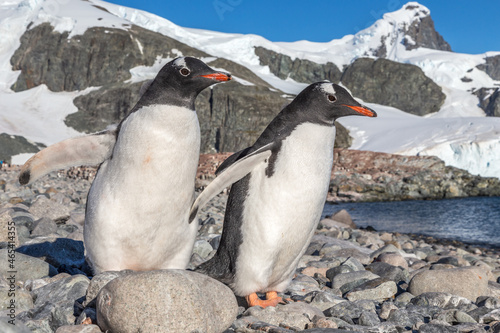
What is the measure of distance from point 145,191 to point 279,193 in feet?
2.26

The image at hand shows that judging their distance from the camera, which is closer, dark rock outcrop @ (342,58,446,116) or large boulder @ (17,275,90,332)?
large boulder @ (17,275,90,332)

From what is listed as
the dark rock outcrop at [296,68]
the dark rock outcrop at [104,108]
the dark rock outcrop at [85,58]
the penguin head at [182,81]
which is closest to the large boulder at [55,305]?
the penguin head at [182,81]

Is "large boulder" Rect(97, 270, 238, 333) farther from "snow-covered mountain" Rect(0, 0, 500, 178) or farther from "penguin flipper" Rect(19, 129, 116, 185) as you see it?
"snow-covered mountain" Rect(0, 0, 500, 178)

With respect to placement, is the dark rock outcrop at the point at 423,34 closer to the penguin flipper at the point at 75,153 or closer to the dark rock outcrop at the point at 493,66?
the dark rock outcrop at the point at 493,66

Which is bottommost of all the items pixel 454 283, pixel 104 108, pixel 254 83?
pixel 104 108

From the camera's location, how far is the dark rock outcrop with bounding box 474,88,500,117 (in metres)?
67.4

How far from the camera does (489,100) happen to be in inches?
2739

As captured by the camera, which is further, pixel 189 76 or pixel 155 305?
pixel 189 76

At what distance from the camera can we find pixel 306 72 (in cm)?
7656

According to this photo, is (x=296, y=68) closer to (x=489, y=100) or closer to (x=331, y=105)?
(x=489, y=100)

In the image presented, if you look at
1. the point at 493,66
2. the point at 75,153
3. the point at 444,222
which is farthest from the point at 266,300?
the point at 493,66

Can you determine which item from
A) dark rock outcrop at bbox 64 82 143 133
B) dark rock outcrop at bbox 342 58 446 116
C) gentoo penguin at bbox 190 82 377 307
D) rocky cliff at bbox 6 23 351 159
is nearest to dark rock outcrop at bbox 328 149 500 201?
rocky cliff at bbox 6 23 351 159

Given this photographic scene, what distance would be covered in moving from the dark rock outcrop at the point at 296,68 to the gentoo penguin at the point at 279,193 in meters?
73.0

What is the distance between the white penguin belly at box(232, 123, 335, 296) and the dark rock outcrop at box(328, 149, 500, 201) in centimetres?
1930
